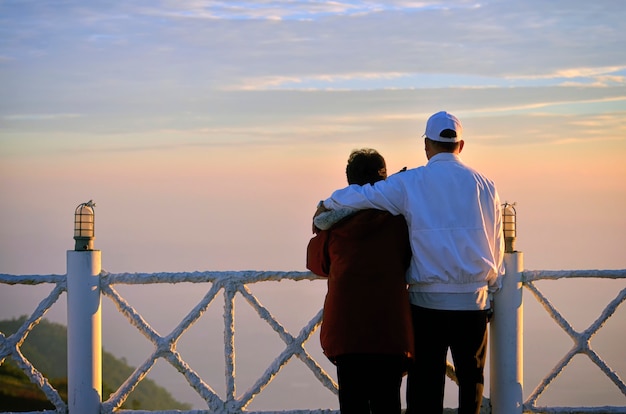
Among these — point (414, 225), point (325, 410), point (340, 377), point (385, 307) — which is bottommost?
point (325, 410)

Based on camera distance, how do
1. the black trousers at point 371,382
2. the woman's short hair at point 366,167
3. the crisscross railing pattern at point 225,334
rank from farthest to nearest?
the crisscross railing pattern at point 225,334 → the woman's short hair at point 366,167 → the black trousers at point 371,382

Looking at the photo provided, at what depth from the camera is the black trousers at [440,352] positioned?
4211mm

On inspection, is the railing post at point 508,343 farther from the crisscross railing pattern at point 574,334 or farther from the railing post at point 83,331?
the railing post at point 83,331

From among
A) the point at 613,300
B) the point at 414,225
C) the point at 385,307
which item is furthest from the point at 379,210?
the point at 613,300

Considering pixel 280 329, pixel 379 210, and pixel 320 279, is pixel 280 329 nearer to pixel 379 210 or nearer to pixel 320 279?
pixel 320 279

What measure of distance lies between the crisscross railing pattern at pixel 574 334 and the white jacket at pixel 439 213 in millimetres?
1057

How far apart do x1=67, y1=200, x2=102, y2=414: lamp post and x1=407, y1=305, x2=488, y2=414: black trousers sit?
1881 millimetres

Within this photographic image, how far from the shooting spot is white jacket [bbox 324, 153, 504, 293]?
4082 millimetres

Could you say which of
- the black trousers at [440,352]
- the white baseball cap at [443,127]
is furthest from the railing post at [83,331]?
the white baseball cap at [443,127]

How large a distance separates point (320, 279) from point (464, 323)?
1045 mm

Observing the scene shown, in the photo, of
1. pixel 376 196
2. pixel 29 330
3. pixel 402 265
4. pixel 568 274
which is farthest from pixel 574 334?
pixel 29 330

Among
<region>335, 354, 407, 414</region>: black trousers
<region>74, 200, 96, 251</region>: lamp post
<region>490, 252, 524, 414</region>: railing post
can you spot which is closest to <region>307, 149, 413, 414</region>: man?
<region>335, 354, 407, 414</region>: black trousers

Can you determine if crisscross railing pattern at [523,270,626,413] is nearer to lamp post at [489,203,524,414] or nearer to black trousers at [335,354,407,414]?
lamp post at [489,203,524,414]

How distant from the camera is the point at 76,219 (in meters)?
5.09
